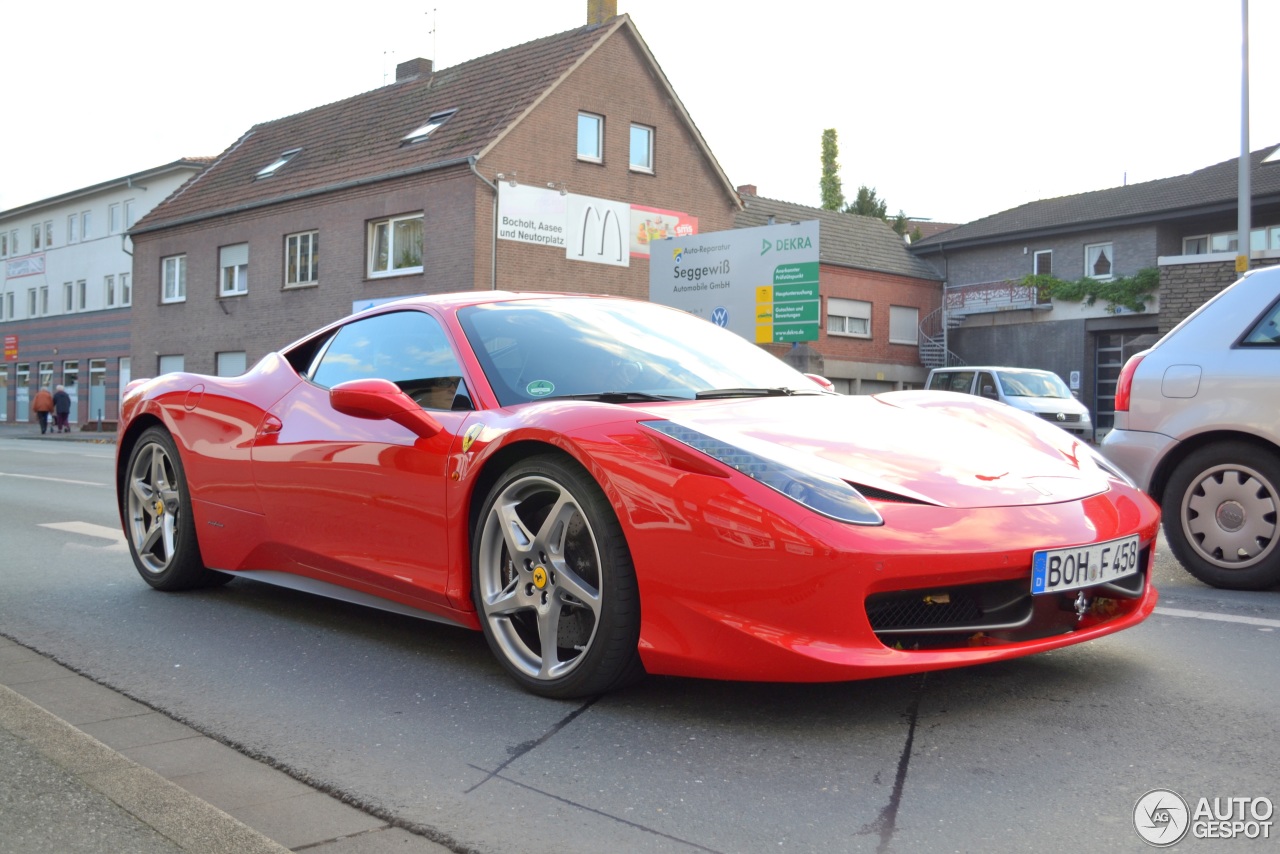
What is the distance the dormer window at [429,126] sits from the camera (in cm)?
2769

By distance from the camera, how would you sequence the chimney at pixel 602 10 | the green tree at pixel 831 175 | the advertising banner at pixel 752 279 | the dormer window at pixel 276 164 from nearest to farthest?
the advertising banner at pixel 752 279 → the chimney at pixel 602 10 → the dormer window at pixel 276 164 → the green tree at pixel 831 175

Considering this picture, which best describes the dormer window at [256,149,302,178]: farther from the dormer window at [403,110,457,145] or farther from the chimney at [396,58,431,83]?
the dormer window at [403,110,457,145]

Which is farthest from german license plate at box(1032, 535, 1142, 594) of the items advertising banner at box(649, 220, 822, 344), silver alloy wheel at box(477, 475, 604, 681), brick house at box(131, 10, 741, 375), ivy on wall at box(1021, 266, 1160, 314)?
ivy on wall at box(1021, 266, 1160, 314)

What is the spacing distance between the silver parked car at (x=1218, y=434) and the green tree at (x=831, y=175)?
6111cm

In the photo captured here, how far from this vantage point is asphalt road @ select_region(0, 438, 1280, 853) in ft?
8.23

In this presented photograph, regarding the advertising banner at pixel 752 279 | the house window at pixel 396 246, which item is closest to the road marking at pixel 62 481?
the house window at pixel 396 246

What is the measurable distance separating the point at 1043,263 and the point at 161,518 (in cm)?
3587

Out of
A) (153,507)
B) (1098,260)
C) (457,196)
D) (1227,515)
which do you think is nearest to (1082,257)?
(1098,260)

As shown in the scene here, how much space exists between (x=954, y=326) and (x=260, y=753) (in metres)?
39.3

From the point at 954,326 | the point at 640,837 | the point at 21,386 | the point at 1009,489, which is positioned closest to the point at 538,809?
the point at 640,837

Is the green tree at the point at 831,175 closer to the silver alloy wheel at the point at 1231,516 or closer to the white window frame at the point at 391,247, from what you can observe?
the white window frame at the point at 391,247

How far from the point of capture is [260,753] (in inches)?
122

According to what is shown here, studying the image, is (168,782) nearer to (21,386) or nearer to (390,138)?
(390,138)

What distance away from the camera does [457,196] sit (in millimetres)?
25531
